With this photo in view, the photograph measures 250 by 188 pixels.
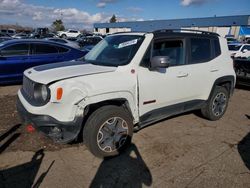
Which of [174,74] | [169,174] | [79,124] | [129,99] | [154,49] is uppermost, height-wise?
[154,49]

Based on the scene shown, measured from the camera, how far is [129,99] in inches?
147

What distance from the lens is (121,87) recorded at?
3.58m

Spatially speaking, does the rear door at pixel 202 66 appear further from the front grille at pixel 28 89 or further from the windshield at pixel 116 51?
the front grille at pixel 28 89

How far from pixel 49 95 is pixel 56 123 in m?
0.38

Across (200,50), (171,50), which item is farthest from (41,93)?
(200,50)

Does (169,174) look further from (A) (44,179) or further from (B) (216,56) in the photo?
(B) (216,56)

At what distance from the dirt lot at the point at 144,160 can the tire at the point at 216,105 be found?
0.34m

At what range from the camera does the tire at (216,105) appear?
519 cm

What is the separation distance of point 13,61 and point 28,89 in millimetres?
4402

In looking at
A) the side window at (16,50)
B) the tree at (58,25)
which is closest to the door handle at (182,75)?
the side window at (16,50)

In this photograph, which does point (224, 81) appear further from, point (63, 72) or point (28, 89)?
point (28, 89)

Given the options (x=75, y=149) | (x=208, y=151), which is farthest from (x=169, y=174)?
(x=75, y=149)

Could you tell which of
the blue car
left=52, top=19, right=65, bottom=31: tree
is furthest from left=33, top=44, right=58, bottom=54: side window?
left=52, top=19, right=65, bottom=31: tree

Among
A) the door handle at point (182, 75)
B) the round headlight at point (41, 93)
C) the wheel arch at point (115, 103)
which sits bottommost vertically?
A: the wheel arch at point (115, 103)
